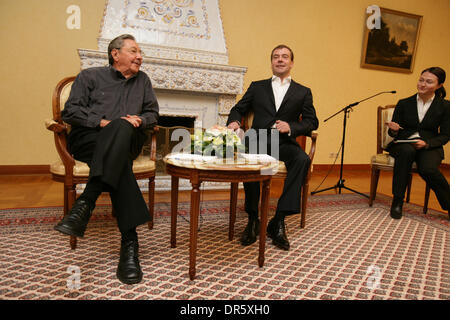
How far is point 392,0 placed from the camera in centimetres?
532

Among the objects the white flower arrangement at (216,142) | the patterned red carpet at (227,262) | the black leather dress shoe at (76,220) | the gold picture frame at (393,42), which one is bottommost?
the patterned red carpet at (227,262)

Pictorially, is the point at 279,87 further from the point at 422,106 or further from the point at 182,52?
the point at 422,106

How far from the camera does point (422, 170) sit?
298 cm

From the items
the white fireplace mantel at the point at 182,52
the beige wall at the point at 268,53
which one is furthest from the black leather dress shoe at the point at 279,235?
the beige wall at the point at 268,53

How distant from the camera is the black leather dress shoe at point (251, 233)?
7.14 ft

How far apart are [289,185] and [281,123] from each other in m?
0.50

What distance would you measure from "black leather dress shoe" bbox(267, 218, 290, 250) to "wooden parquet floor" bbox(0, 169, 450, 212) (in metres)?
1.26

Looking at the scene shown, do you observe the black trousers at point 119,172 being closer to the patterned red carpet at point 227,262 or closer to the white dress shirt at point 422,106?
the patterned red carpet at point 227,262

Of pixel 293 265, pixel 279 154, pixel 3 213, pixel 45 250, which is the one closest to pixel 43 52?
pixel 3 213

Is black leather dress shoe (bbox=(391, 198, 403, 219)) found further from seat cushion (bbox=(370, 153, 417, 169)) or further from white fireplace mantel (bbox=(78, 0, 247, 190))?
white fireplace mantel (bbox=(78, 0, 247, 190))

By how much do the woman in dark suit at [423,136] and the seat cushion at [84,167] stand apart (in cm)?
232

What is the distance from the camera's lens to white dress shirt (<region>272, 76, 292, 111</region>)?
2.73m

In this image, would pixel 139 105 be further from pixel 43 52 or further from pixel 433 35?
pixel 433 35

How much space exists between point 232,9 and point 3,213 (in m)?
3.61
